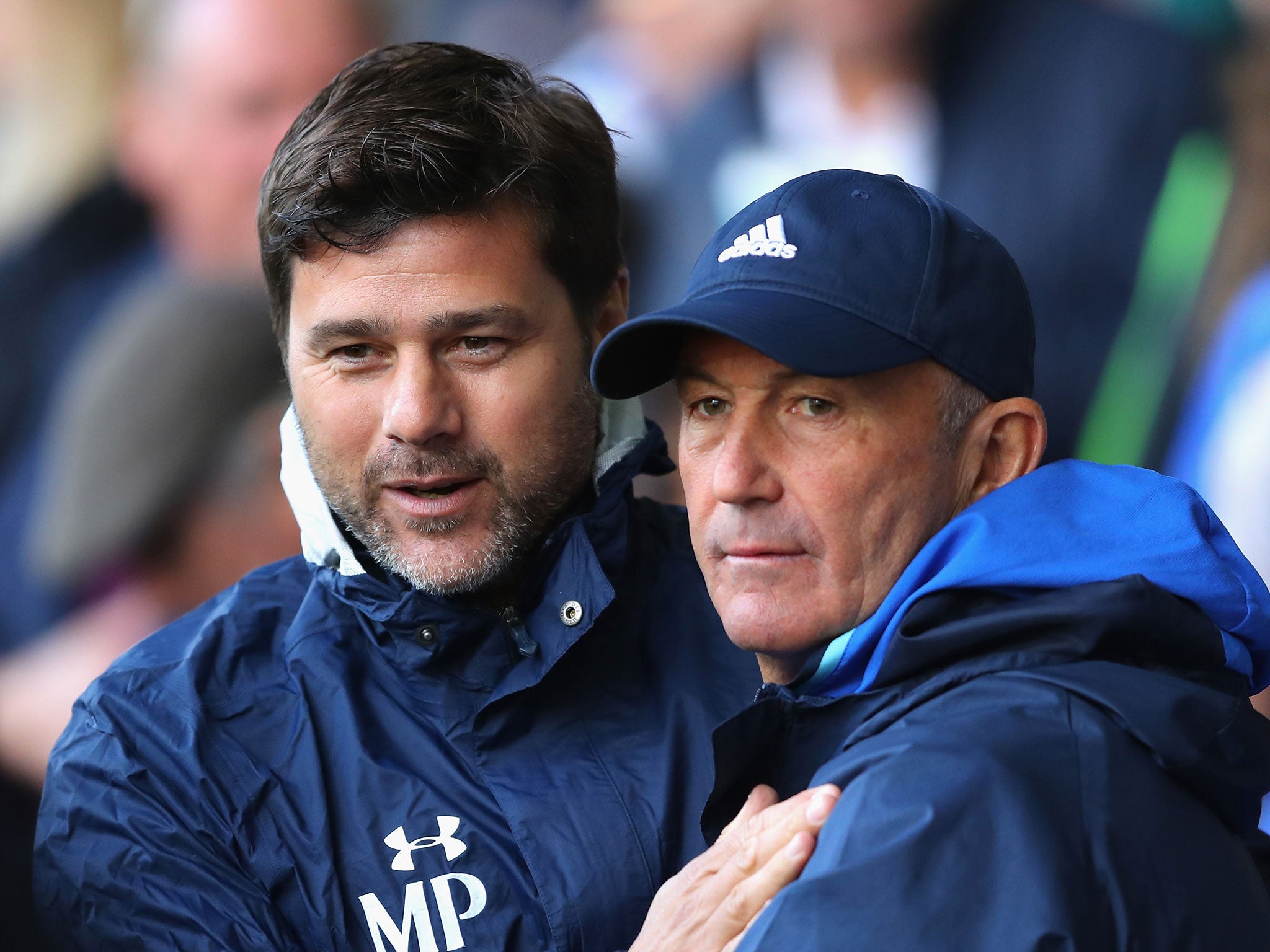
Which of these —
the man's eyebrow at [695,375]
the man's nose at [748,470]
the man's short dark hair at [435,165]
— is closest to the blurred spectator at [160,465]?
the man's short dark hair at [435,165]

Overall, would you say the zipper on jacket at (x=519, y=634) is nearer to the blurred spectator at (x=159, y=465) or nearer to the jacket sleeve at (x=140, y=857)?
the jacket sleeve at (x=140, y=857)

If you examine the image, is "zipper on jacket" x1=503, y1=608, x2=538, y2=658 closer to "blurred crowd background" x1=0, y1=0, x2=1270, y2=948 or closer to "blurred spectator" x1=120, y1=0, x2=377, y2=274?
"blurred crowd background" x1=0, y1=0, x2=1270, y2=948

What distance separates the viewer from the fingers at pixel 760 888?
127cm

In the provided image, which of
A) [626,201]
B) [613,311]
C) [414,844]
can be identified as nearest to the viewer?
[414,844]

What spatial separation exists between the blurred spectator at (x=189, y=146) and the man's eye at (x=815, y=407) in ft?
8.89

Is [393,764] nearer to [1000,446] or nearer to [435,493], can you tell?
[435,493]

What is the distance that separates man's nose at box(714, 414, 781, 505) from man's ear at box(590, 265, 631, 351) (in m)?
0.58

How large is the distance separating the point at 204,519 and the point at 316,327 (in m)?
2.15

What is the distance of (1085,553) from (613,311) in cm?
106

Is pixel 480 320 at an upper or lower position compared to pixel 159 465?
upper

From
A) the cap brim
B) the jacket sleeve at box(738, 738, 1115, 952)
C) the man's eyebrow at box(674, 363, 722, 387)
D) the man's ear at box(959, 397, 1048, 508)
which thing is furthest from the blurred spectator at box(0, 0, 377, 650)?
the jacket sleeve at box(738, 738, 1115, 952)

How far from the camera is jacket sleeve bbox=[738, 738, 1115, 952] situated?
1.12 m

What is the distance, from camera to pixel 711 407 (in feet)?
5.53

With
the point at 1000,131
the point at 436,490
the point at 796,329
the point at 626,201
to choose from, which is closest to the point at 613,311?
the point at 436,490
